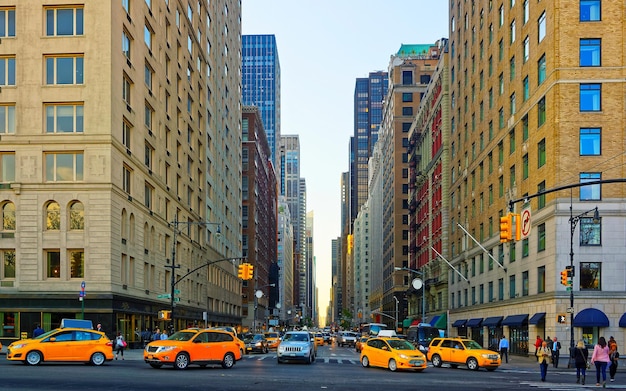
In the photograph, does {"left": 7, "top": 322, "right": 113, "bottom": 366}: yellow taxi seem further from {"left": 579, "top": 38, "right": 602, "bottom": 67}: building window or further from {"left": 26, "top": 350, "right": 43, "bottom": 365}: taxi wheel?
{"left": 579, "top": 38, "right": 602, "bottom": 67}: building window

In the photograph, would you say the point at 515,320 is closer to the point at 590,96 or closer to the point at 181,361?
the point at 590,96

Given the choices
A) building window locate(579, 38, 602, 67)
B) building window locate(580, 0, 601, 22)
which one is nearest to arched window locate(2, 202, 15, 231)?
building window locate(579, 38, 602, 67)

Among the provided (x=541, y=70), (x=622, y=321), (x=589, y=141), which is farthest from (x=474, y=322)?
(x=541, y=70)

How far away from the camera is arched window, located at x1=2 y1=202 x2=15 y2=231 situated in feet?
163

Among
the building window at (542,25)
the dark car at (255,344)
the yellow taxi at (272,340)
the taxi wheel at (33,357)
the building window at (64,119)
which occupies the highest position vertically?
the building window at (542,25)

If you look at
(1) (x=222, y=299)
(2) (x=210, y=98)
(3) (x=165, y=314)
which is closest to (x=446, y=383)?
(3) (x=165, y=314)

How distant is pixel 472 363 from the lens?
124 ft

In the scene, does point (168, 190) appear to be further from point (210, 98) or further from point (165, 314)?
point (210, 98)

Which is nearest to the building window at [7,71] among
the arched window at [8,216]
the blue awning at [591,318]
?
the arched window at [8,216]

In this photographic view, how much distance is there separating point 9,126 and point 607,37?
137 ft

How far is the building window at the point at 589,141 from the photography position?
46.9 m

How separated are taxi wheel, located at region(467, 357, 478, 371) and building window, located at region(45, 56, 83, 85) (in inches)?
1295

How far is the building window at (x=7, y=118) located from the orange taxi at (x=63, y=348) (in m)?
23.2

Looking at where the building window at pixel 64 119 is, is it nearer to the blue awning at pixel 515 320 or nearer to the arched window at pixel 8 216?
the arched window at pixel 8 216
